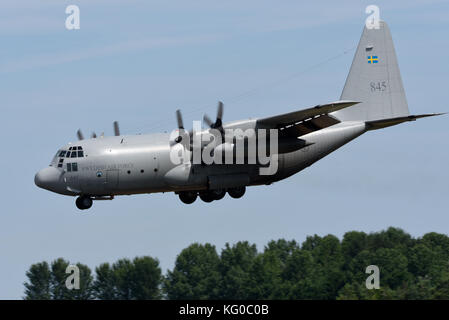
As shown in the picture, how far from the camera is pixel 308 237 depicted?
8238 cm

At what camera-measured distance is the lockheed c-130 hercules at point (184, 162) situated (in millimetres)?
44438

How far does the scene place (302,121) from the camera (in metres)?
45.2

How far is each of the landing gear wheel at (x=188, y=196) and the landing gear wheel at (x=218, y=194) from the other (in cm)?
102

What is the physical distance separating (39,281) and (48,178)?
119 feet

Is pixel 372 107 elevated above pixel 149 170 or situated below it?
above

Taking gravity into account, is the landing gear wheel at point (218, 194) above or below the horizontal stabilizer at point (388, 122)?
below

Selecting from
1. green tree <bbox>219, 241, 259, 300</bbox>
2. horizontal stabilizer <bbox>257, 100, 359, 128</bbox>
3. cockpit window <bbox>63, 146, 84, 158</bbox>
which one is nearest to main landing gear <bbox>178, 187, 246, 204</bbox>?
horizontal stabilizer <bbox>257, 100, 359, 128</bbox>

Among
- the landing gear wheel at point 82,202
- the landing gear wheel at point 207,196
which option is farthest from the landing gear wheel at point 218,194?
the landing gear wheel at point 82,202

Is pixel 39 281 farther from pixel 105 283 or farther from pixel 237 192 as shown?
pixel 237 192

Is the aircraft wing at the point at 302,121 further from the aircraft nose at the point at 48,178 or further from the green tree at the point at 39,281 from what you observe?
the green tree at the point at 39,281
